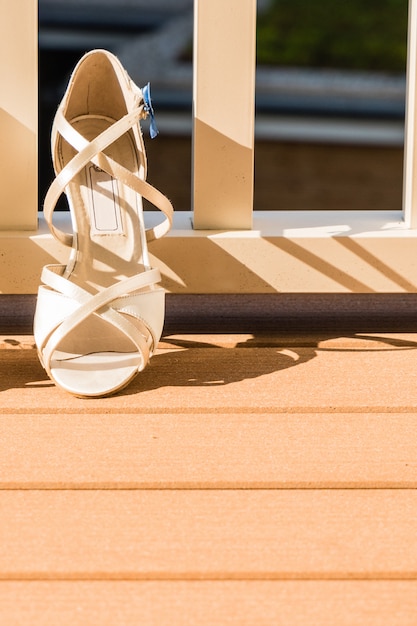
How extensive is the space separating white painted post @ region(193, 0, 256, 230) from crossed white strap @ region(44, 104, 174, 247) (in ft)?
0.42

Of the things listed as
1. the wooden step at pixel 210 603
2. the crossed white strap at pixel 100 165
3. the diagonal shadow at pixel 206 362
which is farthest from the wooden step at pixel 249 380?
the wooden step at pixel 210 603

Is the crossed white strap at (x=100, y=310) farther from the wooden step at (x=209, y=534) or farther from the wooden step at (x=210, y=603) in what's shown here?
the wooden step at (x=210, y=603)

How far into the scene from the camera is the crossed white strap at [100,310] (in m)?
1.05

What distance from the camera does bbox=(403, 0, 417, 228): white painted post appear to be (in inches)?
50.2

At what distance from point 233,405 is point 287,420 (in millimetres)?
64

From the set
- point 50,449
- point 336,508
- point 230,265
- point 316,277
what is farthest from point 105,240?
point 336,508

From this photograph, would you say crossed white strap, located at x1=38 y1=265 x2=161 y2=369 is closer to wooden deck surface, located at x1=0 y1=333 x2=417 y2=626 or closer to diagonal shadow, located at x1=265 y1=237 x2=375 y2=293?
wooden deck surface, located at x1=0 y1=333 x2=417 y2=626

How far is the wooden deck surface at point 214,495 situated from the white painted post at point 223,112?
0.70ft

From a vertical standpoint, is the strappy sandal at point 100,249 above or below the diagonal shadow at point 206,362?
above

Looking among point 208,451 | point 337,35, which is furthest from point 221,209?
point 337,35

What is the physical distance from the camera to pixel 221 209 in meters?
1.30

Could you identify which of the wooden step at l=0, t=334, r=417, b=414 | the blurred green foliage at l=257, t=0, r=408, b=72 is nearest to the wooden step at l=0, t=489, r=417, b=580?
the wooden step at l=0, t=334, r=417, b=414

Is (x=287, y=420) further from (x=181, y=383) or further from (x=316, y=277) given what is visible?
(x=316, y=277)

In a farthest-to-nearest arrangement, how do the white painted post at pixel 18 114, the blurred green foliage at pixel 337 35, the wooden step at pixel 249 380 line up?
the blurred green foliage at pixel 337 35
the white painted post at pixel 18 114
the wooden step at pixel 249 380
